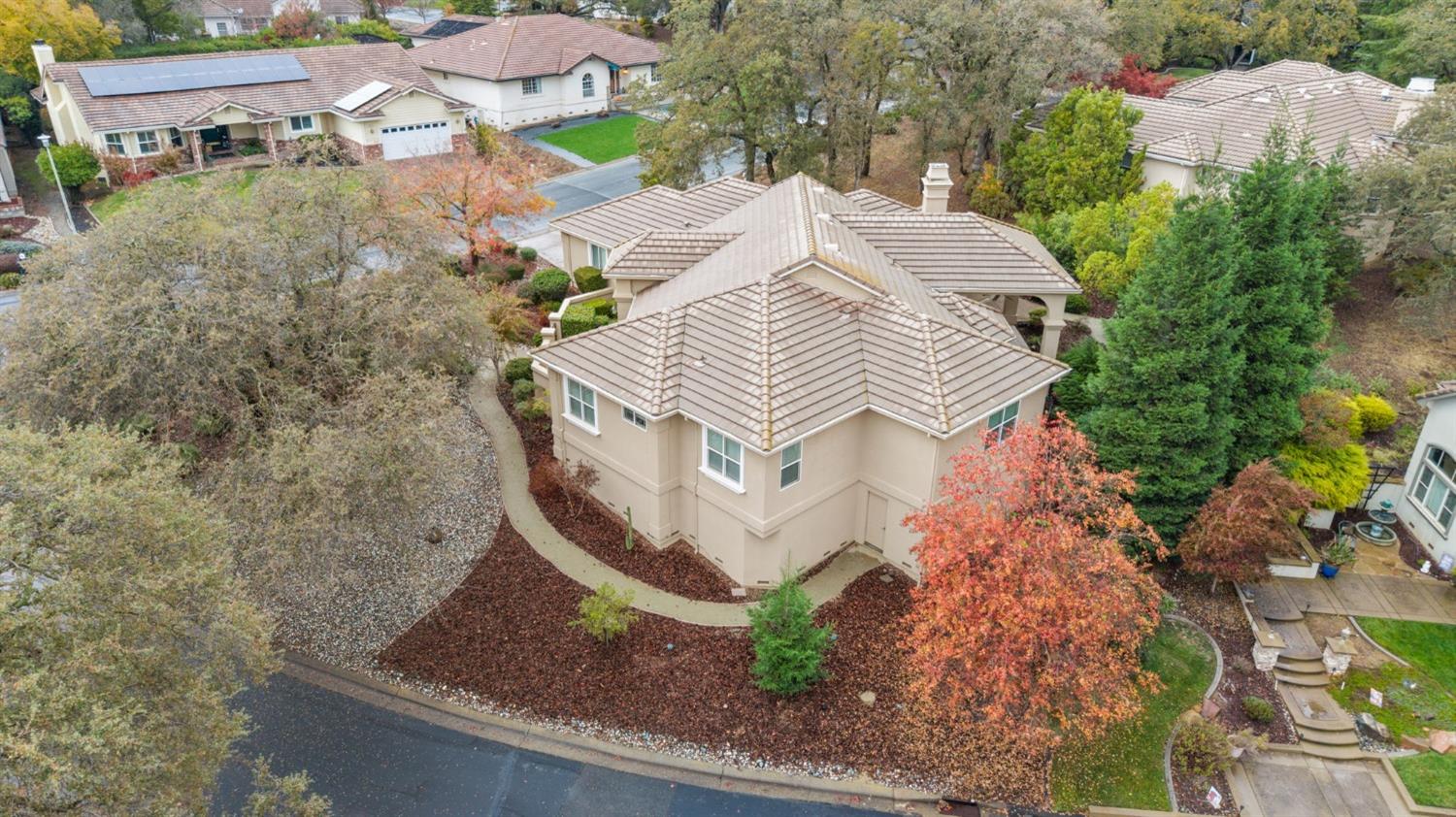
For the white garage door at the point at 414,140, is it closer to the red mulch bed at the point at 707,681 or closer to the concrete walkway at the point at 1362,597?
the red mulch bed at the point at 707,681

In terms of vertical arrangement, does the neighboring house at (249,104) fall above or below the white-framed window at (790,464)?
above

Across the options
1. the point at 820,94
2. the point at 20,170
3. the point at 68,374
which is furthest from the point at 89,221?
the point at 820,94

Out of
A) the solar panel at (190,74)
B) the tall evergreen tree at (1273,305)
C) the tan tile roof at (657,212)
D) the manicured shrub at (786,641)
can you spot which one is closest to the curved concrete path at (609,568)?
the manicured shrub at (786,641)

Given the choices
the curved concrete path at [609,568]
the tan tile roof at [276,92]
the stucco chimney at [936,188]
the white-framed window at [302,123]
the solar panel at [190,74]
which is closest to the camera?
the curved concrete path at [609,568]

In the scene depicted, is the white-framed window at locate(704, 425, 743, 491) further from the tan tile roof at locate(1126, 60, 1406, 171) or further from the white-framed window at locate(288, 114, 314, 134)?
the white-framed window at locate(288, 114, 314, 134)

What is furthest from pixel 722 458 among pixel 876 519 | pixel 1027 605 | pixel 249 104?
pixel 249 104

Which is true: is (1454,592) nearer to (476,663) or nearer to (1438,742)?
(1438,742)
